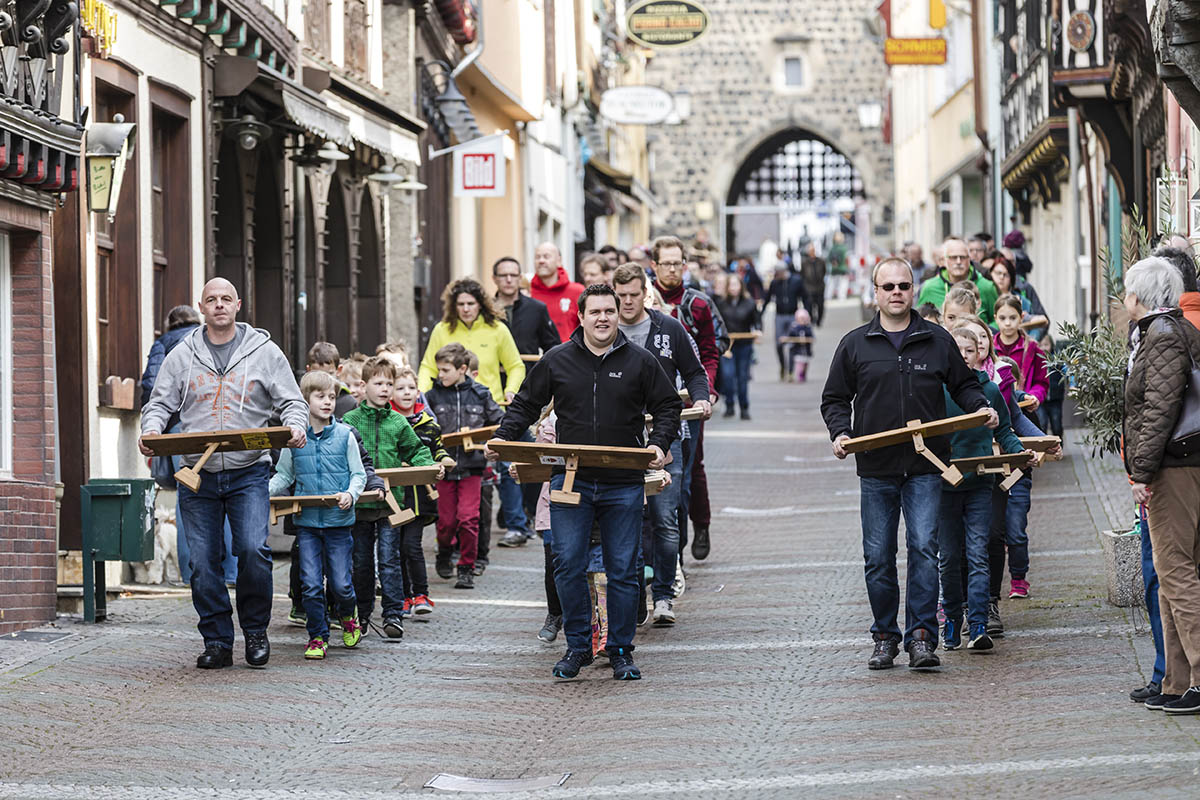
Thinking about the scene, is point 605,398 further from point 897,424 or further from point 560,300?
point 560,300

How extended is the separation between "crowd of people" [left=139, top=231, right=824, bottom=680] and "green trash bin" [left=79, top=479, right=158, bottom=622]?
35.2 inches

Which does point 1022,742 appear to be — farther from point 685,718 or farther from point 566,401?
point 566,401

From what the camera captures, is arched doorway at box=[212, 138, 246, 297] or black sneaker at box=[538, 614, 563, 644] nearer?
black sneaker at box=[538, 614, 563, 644]

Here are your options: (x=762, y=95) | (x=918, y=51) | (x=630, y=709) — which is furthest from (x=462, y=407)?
(x=762, y=95)

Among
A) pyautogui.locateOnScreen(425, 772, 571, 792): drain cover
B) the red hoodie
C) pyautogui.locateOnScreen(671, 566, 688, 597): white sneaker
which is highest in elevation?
the red hoodie

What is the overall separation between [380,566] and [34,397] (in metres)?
2.08

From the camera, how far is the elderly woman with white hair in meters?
7.96

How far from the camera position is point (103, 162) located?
1259cm

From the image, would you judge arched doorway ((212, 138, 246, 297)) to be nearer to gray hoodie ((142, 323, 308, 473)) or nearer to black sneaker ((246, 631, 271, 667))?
gray hoodie ((142, 323, 308, 473))

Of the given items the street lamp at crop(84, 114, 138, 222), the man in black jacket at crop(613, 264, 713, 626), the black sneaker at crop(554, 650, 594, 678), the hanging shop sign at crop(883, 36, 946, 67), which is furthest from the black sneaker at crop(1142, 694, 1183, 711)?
the hanging shop sign at crop(883, 36, 946, 67)

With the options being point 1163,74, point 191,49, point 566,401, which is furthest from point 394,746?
point 191,49

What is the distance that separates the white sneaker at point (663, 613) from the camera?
439 inches

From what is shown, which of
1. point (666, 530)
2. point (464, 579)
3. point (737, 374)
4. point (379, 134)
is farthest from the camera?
point (737, 374)

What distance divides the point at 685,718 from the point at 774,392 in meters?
23.4
